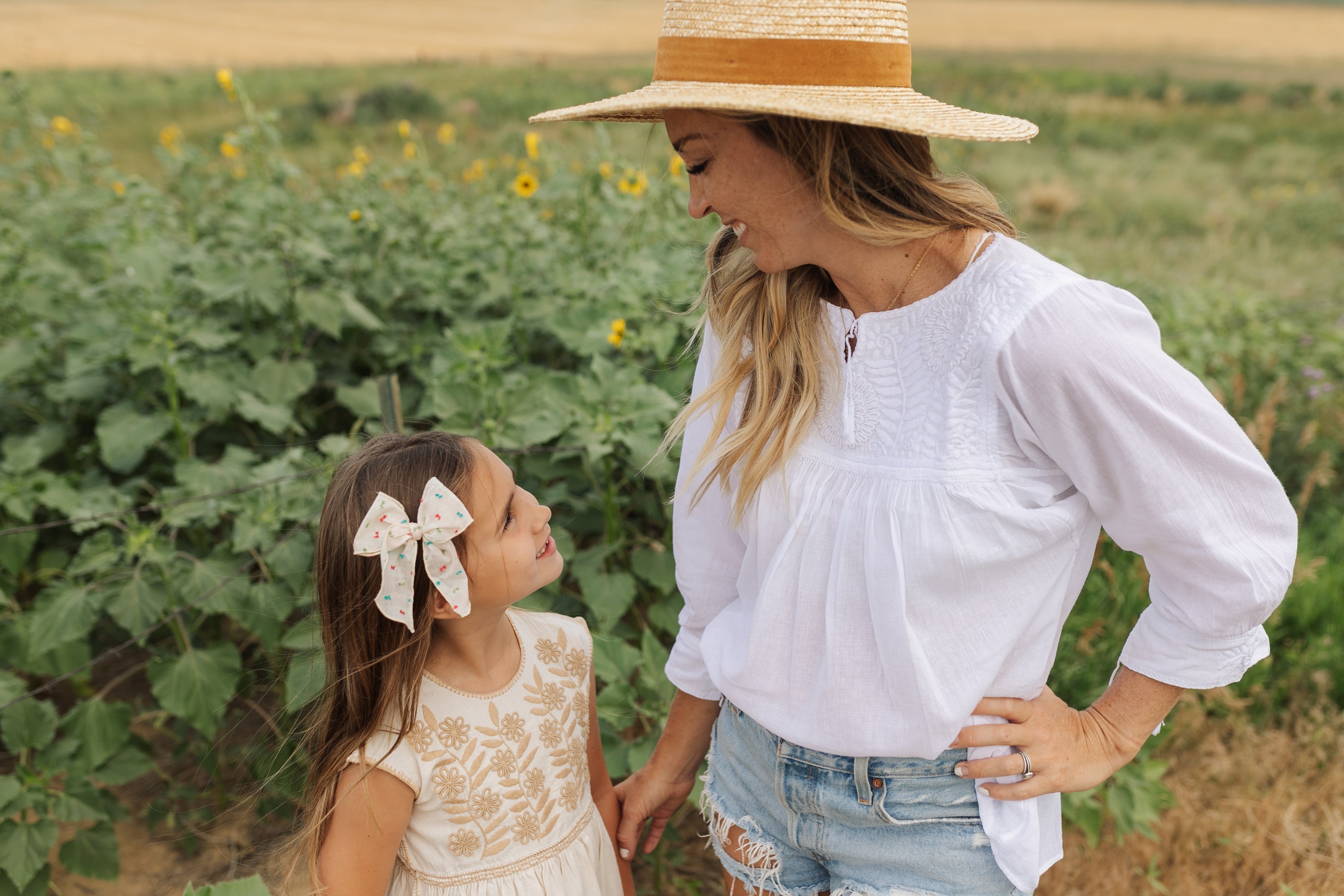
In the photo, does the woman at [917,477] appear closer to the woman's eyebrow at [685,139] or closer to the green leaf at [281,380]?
the woman's eyebrow at [685,139]

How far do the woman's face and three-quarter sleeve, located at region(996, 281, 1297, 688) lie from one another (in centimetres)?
32

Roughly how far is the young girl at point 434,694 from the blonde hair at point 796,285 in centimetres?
33

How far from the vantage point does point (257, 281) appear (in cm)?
285

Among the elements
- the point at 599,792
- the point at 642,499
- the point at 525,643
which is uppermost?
the point at 525,643

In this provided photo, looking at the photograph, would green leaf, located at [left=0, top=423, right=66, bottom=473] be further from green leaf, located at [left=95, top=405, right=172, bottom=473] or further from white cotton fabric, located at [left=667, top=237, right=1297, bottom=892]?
white cotton fabric, located at [left=667, top=237, right=1297, bottom=892]

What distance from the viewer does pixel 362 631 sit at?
4.70 feet

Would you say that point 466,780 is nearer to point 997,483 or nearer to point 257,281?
point 997,483

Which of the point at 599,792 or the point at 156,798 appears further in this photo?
the point at 156,798

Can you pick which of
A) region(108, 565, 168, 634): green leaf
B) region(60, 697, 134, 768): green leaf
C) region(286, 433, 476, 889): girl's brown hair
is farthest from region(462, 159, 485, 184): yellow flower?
region(286, 433, 476, 889): girl's brown hair

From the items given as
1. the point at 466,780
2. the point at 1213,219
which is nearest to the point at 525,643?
the point at 466,780

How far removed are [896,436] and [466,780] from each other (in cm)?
81

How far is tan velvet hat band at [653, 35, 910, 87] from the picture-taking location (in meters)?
1.22

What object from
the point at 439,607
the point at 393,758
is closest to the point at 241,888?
the point at 393,758

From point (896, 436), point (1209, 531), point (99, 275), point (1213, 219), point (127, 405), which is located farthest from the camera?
point (1213, 219)
